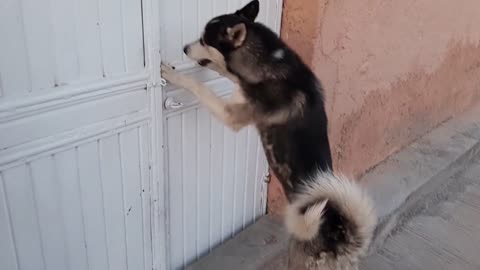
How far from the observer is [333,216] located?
1.73 meters

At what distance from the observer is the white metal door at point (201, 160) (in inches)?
78.3

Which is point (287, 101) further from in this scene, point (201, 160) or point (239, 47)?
point (201, 160)

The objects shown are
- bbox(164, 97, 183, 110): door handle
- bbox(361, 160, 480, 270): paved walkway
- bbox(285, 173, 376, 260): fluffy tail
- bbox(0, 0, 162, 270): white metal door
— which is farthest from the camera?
bbox(361, 160, 480, 270): paved walkway

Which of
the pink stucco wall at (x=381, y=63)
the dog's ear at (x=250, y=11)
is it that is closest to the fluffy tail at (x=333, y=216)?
the dog's ear at (x=250, y=11)

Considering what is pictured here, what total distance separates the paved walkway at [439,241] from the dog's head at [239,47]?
1422 mm

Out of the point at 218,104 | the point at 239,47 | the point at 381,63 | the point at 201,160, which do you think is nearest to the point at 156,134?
the point at 218,104

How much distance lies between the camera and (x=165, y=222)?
2.14 m

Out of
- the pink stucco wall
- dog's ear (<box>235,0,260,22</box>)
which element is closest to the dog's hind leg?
dog's ear (<box>235,0,260,22</box>)

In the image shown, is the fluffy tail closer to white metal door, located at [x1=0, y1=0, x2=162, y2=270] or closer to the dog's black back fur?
the dog's black back fur

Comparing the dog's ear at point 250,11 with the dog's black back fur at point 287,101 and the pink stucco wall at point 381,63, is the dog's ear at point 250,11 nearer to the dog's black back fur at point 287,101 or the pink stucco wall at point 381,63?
the dog's black back fur at point 287,101

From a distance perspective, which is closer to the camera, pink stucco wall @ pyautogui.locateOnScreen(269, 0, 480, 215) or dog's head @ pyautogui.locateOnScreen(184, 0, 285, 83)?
dog's head @ pyautogui.locateOnScreen(184, 0, 285, 83)

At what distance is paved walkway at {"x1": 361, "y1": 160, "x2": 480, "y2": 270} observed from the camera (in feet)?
8.99

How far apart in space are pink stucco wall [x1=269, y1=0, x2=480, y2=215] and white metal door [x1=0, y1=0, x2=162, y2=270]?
3.18ft

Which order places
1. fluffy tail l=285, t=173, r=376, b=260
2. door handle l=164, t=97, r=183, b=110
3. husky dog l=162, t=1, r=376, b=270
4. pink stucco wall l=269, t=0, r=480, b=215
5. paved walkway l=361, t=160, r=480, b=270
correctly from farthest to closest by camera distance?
paved walkway l=361, t=160, r=480, b=270 < pink stucco wall l=269, t=0, r=480, b=215 < door handle l=164, t=97, r=183, b=110 < husky dog l=162, t=1, r=376, b=270 < fluffy tail l=285, t=173, r=376, b=260
